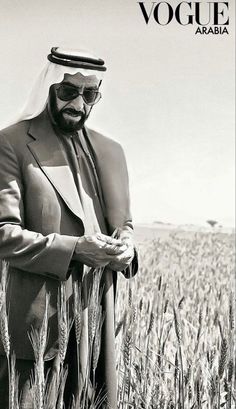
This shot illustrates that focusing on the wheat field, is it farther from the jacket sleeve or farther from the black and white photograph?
the jacket sleeve

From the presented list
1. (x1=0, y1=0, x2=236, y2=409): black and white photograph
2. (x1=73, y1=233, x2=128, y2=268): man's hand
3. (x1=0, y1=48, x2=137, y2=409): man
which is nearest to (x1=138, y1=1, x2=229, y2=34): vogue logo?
(x1=0, y1=0, x2=236, y2=409): black and white photograph

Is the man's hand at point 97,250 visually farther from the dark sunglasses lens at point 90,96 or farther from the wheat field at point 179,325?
the dark sunglasses lens at point 90,96

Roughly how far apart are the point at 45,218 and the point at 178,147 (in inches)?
45.1

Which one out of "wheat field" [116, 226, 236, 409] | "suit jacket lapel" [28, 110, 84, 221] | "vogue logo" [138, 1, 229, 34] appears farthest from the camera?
"vogue logo" [138, 1, 229, 34]

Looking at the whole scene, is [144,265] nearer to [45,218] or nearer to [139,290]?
[139,290]

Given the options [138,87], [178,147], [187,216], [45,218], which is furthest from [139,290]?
[45,218]

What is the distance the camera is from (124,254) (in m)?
2.13

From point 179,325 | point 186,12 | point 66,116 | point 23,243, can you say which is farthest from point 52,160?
point 186,12

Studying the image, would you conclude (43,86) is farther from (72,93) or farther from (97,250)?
(97,250)

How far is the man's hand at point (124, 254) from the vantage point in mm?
2129

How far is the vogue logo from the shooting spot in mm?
2881

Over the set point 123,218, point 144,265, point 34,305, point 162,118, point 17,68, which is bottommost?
point 144,265

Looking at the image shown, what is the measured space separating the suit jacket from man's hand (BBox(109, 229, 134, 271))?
0.11 m

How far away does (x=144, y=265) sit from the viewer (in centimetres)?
387
